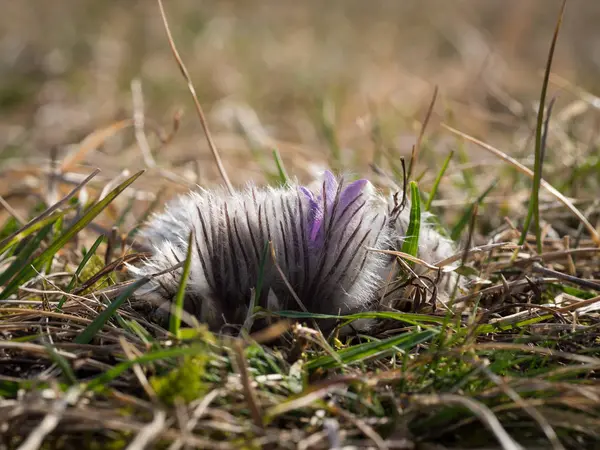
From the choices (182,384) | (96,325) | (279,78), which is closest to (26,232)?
(96,325)

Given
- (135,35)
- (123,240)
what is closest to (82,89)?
(135,35)

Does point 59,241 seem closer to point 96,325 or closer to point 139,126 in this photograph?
point 96,325

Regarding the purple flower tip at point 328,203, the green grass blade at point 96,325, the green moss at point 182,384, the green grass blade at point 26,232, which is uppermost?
the purple flower tip at point 328,203

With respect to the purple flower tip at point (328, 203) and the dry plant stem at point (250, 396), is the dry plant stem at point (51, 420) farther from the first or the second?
the purple flower tip at point (328, 203)

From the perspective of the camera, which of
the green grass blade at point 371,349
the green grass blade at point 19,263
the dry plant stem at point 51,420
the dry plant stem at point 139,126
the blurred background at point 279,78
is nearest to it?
the dry plant stem at point 51,420

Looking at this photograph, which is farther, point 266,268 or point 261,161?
point 261,161

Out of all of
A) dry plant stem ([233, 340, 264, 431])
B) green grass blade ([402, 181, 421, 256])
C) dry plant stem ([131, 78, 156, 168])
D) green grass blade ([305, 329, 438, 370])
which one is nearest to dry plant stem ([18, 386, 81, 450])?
dry plant stem ([233, 340, 264, 431])

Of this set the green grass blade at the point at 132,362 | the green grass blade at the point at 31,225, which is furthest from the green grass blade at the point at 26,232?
the green grass blade at the point at 132,362

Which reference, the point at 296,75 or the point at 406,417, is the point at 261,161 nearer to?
the point at 406,417
